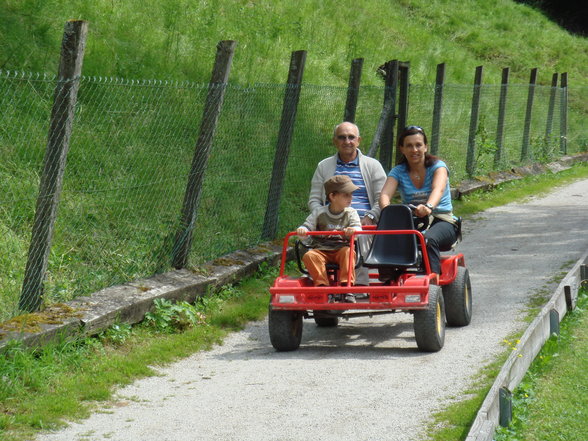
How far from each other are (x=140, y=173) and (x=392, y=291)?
3.90m

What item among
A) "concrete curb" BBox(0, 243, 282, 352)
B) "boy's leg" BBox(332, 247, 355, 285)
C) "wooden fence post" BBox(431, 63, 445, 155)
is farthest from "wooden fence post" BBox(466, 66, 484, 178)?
"boy's leg" BBox(332, 247, 355, 285)

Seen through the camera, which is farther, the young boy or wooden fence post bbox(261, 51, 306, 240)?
wooden fence post bbox(261, 51, 306, 240)

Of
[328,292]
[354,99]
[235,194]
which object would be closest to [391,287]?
[328,292]

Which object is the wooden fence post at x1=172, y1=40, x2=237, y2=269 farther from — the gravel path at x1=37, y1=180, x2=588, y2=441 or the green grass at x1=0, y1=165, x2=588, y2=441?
the gravel path at x1=37, y1=180, x2=588, y2=441

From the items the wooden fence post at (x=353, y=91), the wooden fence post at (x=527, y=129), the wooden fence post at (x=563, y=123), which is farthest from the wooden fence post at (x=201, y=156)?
the wooden fence post at (x=563, y=123)

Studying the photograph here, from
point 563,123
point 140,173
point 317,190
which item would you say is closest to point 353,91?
point 140,173

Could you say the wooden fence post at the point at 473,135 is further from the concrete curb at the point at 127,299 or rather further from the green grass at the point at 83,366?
the green grass at the point at 83,366

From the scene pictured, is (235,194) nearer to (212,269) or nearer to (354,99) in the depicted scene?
(212,269)

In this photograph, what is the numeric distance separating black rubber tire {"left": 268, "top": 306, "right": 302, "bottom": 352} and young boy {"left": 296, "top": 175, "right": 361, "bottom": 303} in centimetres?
35

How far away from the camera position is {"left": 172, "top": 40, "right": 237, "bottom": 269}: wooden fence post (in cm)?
900

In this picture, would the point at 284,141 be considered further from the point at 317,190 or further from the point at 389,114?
the point at 389,114

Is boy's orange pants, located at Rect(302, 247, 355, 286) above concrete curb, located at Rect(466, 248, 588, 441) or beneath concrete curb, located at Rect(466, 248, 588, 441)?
above

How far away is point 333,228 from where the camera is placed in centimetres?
806

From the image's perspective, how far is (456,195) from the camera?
16016 millimetres
